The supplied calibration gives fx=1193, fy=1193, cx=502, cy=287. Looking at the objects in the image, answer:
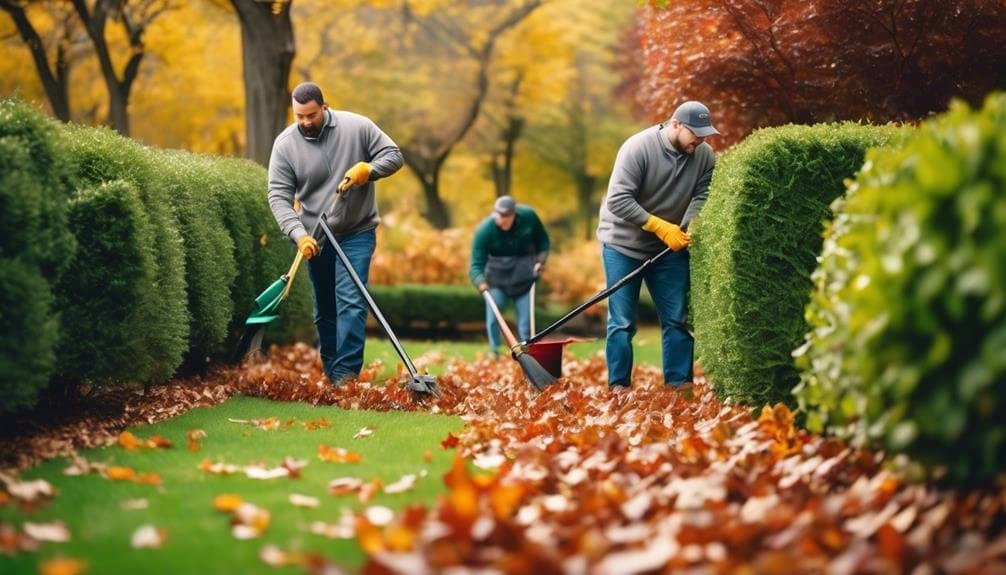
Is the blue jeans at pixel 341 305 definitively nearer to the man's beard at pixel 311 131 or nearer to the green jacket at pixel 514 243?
the man's beard at pixel 311 131

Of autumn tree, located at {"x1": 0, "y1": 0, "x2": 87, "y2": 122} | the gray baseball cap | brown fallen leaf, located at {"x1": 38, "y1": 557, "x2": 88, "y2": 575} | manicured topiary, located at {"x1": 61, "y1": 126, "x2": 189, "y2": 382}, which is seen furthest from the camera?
autumn tree, located at {"x1": 0, "y1": 0, "x2": 87, "y2": 122}

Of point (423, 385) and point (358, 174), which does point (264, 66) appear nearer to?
point (358, 174)

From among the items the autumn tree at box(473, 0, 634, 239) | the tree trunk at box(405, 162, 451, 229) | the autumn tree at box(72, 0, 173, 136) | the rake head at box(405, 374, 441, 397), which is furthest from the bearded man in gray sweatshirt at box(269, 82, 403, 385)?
the tree trunk at box(405, 162, 451, 229)

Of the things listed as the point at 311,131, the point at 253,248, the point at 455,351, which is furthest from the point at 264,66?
the point at 311,131

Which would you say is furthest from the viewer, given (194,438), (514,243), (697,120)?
(514,243)

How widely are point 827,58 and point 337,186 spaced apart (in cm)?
401

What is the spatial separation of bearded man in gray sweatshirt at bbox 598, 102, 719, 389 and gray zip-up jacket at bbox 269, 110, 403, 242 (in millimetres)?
1646

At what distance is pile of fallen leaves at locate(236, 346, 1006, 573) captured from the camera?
134 inches

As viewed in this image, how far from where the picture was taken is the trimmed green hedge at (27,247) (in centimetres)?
483

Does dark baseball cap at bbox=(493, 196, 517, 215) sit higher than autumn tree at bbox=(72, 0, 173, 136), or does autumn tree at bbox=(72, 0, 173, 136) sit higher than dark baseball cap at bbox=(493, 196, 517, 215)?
autumn tree at bbox=(72, 0, 173, 136)

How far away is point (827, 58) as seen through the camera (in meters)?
9.44

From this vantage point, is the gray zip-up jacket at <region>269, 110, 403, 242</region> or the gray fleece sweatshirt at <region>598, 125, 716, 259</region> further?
the gray zip-up jacket at <region>269, 110, 403, 242</region>

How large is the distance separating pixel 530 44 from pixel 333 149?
21718 millimetres

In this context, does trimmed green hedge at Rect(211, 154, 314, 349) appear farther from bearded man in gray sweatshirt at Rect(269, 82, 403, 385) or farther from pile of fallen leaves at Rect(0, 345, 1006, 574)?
pile of fallen leaves at Rect(0, 345, 1006, 574)
